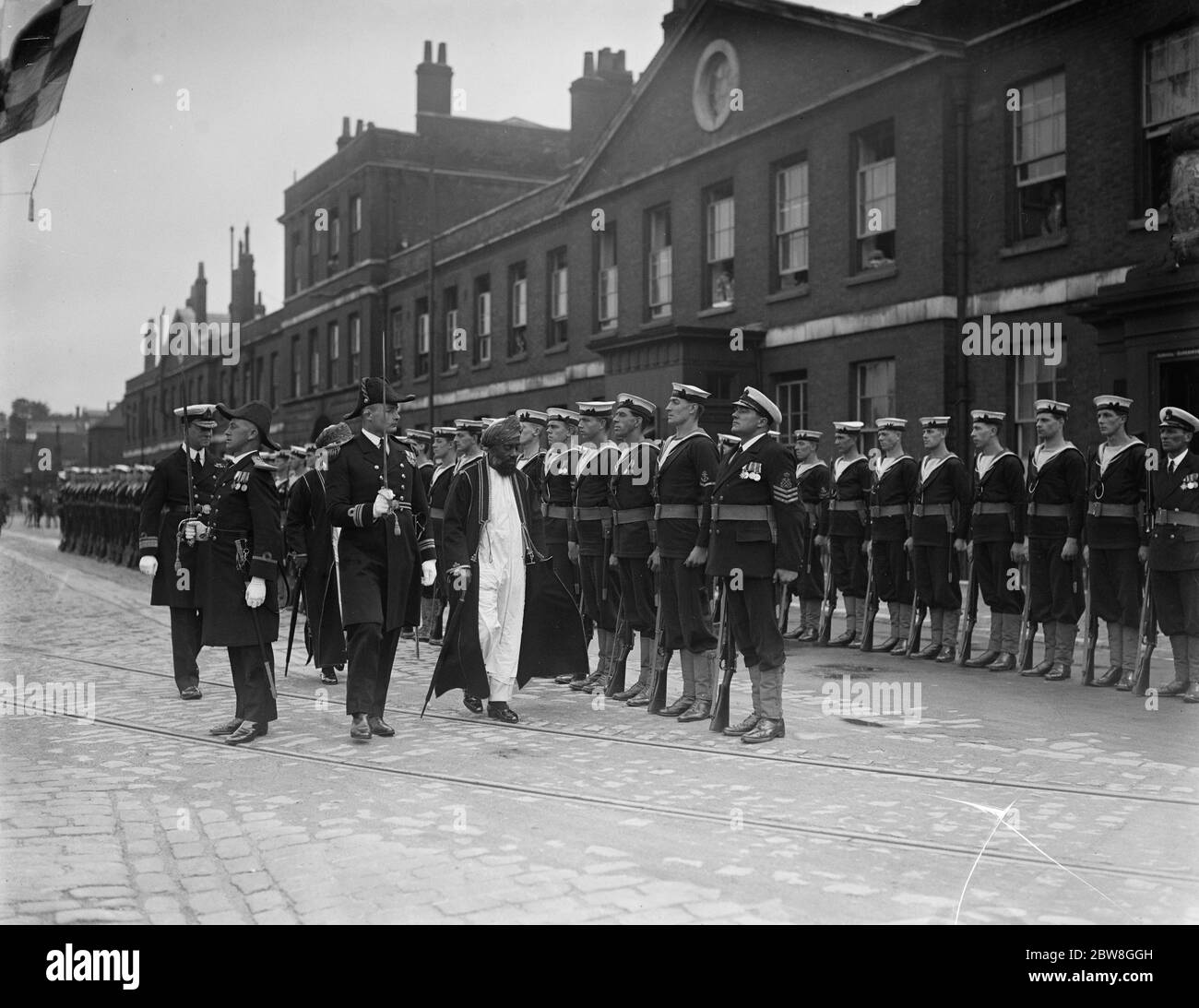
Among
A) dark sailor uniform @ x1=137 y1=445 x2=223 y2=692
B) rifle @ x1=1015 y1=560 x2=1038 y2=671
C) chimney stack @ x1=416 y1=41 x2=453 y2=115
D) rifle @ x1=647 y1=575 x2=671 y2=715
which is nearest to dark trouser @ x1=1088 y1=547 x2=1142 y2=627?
rifle @ x1=1015 y1=560 x2=1038 y2=671

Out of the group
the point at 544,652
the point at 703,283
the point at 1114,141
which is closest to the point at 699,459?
the point at 544,652

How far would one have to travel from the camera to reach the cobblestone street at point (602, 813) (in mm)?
4797

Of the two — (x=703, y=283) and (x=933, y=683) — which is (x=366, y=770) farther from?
(x=703, y=283)

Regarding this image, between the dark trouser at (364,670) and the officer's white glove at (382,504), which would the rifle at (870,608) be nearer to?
the dark trouser at (364,670)

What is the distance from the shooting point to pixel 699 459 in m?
9.27

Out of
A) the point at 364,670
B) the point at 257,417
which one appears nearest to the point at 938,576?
the point at 364,670

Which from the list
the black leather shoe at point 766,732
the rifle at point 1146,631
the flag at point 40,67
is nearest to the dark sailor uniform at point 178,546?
the black leather shoe at point 766,732

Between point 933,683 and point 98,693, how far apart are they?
22.3ft

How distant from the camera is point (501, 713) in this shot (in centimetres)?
905

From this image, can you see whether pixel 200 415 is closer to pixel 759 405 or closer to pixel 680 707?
pixel 680 707

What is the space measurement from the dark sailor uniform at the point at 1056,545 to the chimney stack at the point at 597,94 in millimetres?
24799

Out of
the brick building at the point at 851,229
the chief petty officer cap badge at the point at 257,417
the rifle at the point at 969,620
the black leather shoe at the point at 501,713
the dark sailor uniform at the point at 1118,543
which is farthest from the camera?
the brick building at the point at 851,229

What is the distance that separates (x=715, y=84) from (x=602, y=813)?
21.1 metres

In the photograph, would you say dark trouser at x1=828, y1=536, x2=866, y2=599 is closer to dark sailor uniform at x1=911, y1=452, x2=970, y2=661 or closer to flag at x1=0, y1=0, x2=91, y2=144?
dark sailor uniform at x1=911, y1=452, x2=970, y2=661
